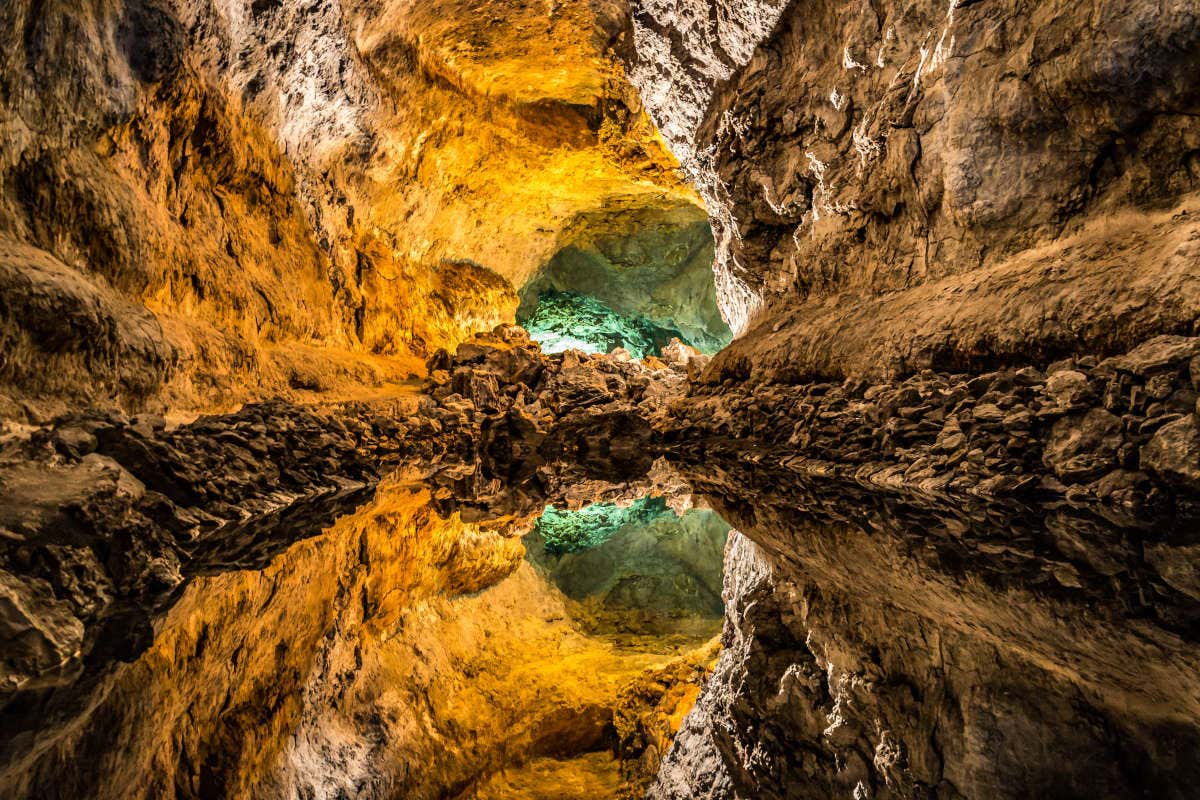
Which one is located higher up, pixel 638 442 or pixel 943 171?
pixel 943 171

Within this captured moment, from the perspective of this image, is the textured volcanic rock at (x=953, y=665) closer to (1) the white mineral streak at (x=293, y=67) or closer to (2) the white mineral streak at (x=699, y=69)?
(2) the white mineral streak at (x=699, y=69)

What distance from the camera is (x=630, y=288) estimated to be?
1677cm

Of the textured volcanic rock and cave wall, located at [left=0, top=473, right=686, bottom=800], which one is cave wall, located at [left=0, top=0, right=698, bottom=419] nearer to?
cave wall, located at [left=0, top=473, right=686, bottom=800]

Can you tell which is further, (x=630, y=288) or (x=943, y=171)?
(x=630, y=288)

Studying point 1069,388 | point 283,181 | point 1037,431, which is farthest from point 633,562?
point 283,181

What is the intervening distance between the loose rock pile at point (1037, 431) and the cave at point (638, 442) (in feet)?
0.08

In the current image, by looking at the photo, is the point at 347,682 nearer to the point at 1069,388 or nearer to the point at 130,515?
the point at 130,515

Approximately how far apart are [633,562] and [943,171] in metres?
4.00

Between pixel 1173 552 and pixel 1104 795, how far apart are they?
3.83 ft

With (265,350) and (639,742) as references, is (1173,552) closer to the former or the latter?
(639,742)

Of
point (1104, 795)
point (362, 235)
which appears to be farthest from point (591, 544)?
point (362, 235)

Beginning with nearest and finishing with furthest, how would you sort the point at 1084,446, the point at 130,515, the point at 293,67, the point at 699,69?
the point at 130,515, the point at 1084,446, the point at 293,67, the point at 699,69

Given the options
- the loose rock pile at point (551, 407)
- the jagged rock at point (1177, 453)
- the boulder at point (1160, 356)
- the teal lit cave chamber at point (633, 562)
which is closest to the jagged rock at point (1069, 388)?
the boulder at point (1160, 356)

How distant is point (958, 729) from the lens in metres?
1.70
